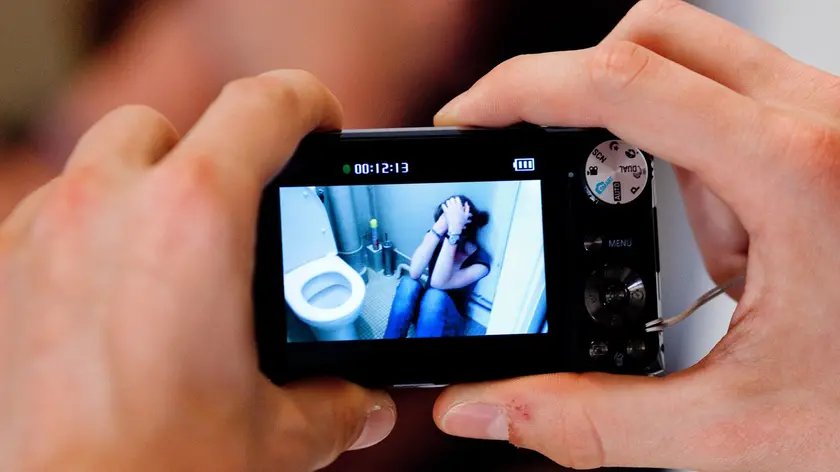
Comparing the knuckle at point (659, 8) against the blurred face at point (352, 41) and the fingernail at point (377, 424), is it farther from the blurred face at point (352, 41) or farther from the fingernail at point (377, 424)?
Result: the fingernail at point (377, 424)

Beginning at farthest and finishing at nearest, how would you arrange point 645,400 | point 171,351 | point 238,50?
point 238,50
point 645,400
point 171,351

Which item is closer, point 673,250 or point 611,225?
point 611,225

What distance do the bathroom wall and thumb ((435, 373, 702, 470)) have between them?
0.14 meters

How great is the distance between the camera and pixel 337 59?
791mm

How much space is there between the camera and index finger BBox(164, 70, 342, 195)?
1.44ft

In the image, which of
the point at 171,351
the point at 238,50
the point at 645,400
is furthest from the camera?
the point at 238,50

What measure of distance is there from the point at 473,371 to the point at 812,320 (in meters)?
0.28

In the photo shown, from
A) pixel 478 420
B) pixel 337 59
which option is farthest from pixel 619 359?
pixel 337 59

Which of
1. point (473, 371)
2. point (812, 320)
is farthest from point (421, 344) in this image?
point (812, 320)

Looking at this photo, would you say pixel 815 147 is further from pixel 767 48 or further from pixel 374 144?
pixel 374 144

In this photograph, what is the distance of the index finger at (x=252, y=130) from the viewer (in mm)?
440

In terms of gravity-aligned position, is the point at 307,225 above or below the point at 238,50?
below

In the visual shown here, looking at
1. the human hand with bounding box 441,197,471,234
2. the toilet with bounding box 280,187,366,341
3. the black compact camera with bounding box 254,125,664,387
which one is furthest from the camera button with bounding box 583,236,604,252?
the toilet with bounding box 280,187,366,341

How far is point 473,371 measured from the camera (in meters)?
0.57
